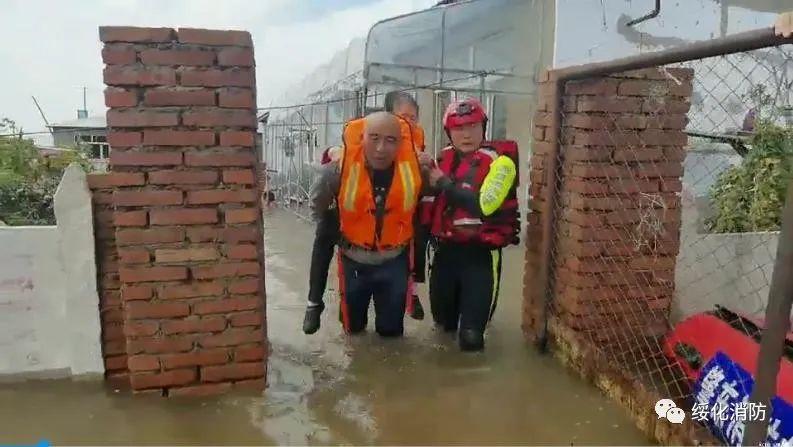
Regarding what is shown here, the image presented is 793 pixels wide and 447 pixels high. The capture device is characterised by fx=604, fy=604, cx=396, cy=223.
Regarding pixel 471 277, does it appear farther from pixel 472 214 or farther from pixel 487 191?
pixel 487 191

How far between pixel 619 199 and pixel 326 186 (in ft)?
5.68

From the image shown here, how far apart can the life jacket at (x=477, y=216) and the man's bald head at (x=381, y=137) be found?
18.3 inches

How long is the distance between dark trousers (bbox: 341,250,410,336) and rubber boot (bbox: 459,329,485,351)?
45cm

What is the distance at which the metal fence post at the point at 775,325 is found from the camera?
6.34ft

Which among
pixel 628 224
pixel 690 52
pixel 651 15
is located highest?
pixel 651 15

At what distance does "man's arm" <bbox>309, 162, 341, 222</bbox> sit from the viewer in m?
→ 3.57

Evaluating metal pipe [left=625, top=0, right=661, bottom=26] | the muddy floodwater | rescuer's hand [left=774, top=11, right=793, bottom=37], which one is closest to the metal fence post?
rescuer's hand [left=774, top=11, right=793, bottom=37]

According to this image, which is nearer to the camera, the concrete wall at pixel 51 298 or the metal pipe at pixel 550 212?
the concrete wall at pixel 51 298

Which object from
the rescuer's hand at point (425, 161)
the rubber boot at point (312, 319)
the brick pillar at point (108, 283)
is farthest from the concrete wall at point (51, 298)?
the rescuer's hand at point (425, 161)

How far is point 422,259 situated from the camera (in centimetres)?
413

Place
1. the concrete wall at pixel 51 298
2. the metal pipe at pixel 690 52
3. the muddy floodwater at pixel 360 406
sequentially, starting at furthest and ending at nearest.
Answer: the concrete wall at pixel 51 298 → the muddy floodwater at pixel 360 406 → the metal pipe at pixel 690 52

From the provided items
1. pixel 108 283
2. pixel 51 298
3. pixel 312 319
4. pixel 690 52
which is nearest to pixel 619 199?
pixel 690 52

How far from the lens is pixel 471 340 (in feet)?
12.8

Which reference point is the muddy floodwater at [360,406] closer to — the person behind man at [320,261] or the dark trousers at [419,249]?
the person behind man at [320,261]
